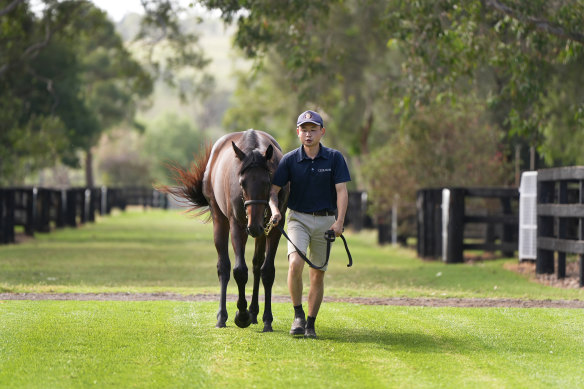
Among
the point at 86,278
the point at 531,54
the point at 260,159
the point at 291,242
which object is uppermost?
the point at 531,54

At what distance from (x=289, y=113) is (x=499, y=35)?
29.2 m

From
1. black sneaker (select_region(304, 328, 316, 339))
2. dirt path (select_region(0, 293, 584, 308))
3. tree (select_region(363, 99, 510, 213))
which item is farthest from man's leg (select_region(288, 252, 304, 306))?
tree (select_region(363, 99, 510, 213))

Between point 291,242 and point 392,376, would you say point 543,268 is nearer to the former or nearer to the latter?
point 291,242

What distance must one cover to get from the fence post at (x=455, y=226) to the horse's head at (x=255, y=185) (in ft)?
38.0

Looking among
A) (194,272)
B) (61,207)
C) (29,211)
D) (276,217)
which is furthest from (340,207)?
(61,207)

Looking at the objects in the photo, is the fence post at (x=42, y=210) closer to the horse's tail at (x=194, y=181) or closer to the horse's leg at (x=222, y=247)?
the horse's tail at (x=194, y=181)

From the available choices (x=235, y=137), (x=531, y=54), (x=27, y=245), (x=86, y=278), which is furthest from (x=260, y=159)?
(x=27, y=245)

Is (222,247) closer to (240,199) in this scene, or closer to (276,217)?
(240,199)

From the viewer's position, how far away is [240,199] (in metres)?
9.95

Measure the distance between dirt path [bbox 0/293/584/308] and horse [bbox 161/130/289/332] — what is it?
72.9 inches

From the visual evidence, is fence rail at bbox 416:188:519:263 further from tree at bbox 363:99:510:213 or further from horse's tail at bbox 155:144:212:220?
horse's tail at bbox 155:144:212:220

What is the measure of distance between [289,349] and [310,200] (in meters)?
1.54

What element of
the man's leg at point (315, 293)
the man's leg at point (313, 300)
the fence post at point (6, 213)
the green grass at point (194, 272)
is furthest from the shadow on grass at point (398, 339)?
the fence post at point (6, 213)

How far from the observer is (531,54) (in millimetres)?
20078
